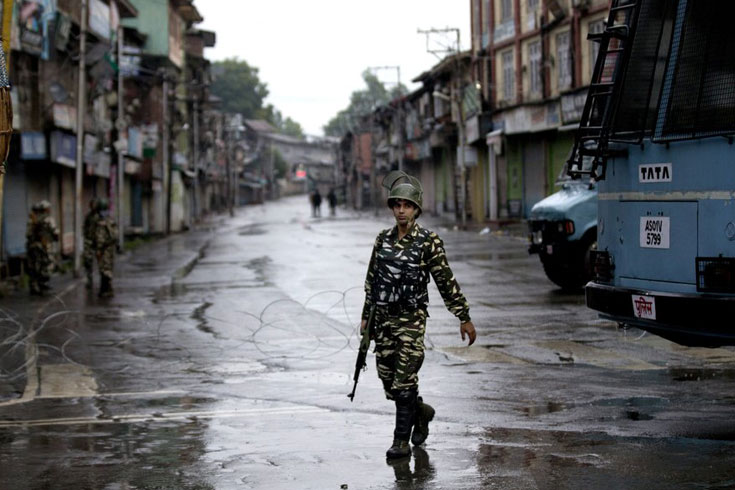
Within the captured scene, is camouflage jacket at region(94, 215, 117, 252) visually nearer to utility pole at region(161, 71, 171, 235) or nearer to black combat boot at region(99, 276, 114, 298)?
black combat boot at region(99, 276, 114, 298)

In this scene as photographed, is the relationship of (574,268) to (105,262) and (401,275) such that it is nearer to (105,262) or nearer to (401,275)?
(105,262)

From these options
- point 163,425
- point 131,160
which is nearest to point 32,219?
point 163,425

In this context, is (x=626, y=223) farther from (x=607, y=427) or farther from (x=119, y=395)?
(x=119, y=395)

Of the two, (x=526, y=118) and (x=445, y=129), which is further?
(x=445, y=129)

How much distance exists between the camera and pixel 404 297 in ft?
24.8

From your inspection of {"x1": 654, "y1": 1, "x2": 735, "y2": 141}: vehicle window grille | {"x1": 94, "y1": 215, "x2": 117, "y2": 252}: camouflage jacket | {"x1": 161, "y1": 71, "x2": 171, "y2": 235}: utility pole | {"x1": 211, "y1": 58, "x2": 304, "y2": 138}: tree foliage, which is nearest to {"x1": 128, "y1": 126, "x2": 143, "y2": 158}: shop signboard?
{"x1": 161, "y1": 71, "x2": 171, "y2": 235}: utility pole

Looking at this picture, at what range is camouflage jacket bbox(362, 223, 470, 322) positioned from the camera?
7547 mm

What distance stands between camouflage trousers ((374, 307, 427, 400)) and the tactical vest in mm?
94

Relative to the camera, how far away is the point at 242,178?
143875 millimetres

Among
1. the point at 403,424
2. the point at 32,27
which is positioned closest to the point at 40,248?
the point at 32,27

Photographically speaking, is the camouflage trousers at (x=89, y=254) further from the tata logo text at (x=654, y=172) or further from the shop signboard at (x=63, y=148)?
the tata logo text at (x=654, y=172)

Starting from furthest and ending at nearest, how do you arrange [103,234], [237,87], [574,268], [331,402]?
1. [237,87]
2. [103,234]
3. [574,268]
4. [331,402]

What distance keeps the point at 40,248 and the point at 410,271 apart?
14.9m

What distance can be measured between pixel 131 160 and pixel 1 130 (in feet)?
127
